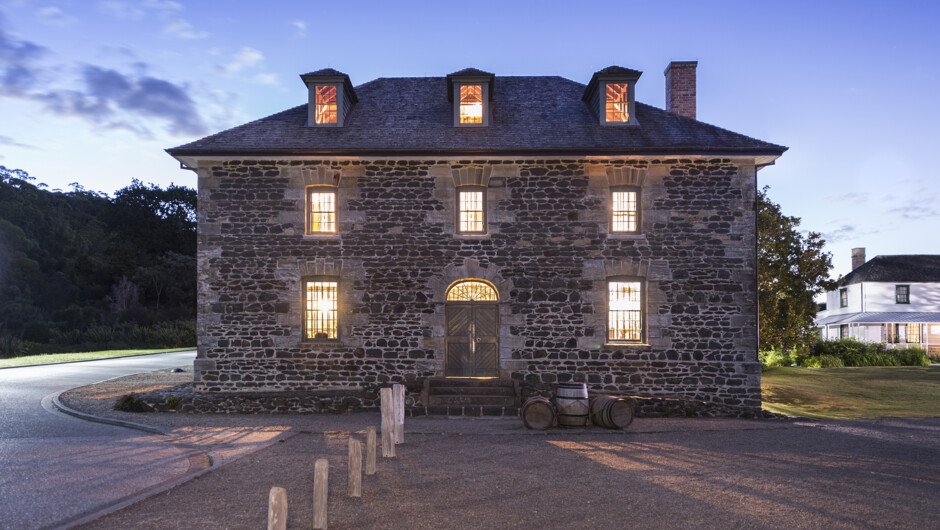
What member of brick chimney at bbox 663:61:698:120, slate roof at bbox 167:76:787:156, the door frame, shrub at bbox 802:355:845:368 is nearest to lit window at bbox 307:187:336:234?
slate roof at bbox 167:76:787:156

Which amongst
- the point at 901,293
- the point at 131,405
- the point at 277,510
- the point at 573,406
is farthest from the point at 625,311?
the point at 901,293

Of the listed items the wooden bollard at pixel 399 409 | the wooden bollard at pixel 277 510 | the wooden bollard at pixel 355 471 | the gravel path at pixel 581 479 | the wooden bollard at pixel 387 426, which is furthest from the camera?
the wooden bollard at pixel 399 409

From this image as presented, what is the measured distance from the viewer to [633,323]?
50.0 ft

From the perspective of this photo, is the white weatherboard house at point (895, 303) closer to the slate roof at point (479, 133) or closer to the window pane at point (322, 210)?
the slate roof at point (479, 133)

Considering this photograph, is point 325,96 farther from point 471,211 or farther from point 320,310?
point 320,310

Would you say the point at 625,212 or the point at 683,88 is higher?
the point at 683,88

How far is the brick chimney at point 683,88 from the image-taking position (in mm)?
18078

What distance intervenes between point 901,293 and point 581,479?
39.2 meters

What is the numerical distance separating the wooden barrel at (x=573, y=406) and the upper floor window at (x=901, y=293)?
35.2 meters

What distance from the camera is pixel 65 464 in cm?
867

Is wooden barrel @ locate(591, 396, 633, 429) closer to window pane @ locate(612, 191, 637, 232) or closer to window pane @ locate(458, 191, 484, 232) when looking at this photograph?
window pane @ locate(612, 191, 637, 232)

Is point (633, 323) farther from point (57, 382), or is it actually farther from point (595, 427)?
point (57, 382)

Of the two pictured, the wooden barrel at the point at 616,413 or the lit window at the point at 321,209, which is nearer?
the wooden barrel at the point at 616,413

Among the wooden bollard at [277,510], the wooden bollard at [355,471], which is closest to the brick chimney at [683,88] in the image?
the wooden bollard at [355,471]
